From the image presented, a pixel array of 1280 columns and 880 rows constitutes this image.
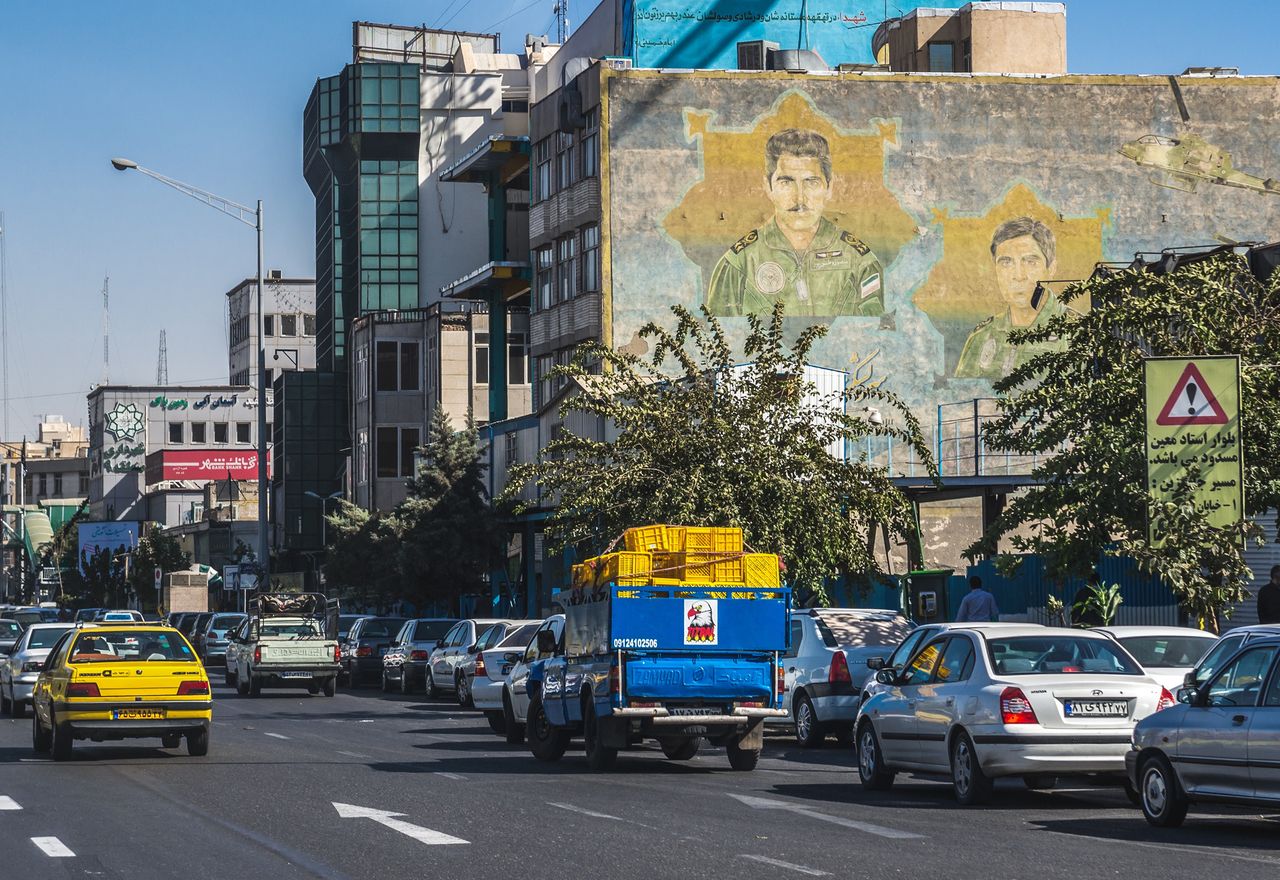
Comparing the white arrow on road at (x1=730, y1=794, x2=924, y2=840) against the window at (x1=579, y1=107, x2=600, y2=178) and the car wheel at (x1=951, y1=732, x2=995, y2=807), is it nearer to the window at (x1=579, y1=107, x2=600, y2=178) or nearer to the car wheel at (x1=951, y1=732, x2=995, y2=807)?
the car wheel at (x1=951, y1=732, x2=995, y2=807)

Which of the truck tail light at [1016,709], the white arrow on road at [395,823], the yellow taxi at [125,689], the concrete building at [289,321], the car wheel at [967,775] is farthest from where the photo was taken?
the concrete building at [289,321]

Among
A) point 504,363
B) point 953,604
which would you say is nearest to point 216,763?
point 953,604

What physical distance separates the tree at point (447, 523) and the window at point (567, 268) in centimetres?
480

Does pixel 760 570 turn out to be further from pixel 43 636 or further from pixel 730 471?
pixel 43 636

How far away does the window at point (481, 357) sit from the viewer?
73125 mm

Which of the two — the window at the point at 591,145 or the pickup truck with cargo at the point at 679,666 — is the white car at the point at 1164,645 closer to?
the pickup truck with cargo at the point at 679,666

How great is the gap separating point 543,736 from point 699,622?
2.87 m

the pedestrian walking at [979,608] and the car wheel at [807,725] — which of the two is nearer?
the car wheel at [807,725]

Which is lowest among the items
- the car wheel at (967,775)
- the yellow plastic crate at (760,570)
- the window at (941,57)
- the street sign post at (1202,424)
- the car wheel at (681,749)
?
the car wheel at (681,749)

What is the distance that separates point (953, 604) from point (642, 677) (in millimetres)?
16044

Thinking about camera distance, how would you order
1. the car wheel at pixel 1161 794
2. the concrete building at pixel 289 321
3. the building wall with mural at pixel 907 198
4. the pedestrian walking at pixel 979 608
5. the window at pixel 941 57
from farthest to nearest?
the concrete building at pixel 289 321
the window at pixel 941 57
the building wall with mural at pixel 907 198
the pedestrian walking at pixel 979 608
the car wheel at pixel 1161 794

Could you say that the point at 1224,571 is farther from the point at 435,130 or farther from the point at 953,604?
the point at 435,130

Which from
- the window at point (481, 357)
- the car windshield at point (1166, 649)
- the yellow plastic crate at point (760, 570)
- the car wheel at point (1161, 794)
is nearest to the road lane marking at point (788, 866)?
the car wheel at point (1161, 794)

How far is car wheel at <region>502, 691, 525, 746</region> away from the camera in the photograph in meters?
24.7
